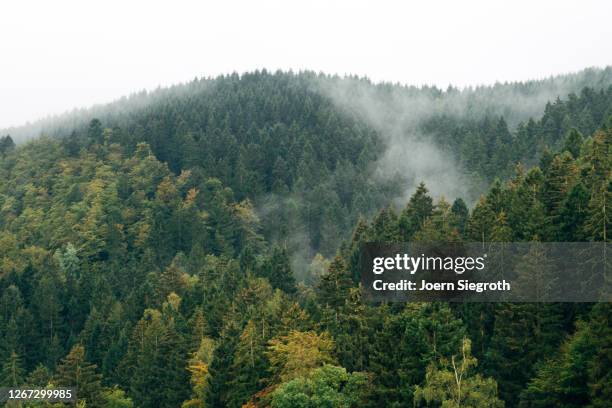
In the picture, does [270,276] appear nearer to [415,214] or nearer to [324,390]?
[415,214]

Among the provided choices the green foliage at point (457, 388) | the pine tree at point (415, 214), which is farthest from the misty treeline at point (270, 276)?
the pine tree at point (415, 214)

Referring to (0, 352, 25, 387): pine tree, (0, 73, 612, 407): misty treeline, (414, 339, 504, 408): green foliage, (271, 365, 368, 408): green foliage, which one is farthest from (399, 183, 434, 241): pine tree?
(0, 352, 25, 387): pine tree

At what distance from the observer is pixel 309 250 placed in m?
152

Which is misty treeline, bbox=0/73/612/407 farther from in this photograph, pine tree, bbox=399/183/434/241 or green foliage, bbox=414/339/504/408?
pine tree, bbox=399/183/434/241

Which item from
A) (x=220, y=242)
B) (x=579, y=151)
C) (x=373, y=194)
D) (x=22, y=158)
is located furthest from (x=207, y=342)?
(x=22, y=158)

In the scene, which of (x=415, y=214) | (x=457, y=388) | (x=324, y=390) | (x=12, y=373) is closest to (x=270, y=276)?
(x=415, y=214)

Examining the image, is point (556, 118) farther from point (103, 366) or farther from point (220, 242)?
point (103, 366)

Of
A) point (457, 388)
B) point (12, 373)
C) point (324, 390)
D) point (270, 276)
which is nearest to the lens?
point (457, 388)

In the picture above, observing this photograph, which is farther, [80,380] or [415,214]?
[415,214]

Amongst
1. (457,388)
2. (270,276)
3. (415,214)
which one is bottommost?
(457,388)

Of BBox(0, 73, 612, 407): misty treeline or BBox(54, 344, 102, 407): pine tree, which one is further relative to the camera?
BBox(54, 344, 102, 407): pine tree

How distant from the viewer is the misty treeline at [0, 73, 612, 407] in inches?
2055

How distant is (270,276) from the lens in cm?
9519

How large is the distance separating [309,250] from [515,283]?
325 ft
